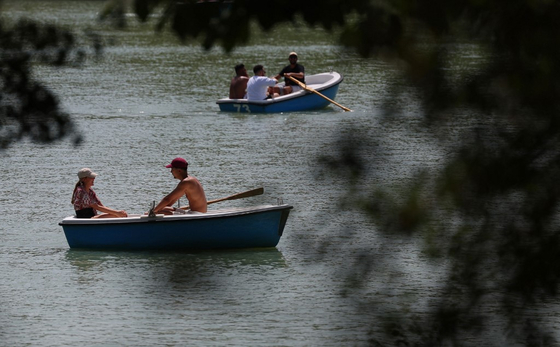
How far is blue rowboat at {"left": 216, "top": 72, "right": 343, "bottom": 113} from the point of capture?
2261cm

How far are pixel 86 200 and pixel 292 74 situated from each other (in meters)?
11.4

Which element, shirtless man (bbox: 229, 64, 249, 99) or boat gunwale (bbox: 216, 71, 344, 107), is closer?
boat gunwale (bbox: 216, 71, 344, 107)

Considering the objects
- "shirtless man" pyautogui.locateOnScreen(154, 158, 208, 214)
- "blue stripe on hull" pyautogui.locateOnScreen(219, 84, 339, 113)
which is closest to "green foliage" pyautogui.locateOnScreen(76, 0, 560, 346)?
"shirtless man" pyautogui.locateOnScreen(154, 158, 208, 214)

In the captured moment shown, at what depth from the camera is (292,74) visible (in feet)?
74.4

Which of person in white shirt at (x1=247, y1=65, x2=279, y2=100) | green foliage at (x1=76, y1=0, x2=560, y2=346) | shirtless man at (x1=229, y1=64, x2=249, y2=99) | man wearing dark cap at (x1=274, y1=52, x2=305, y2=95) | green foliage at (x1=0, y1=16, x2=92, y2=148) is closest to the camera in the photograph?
green foliage at (x1=76, y1=0, x2=560, y2=346)

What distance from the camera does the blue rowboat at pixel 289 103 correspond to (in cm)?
2261

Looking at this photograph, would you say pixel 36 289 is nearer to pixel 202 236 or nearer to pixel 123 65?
pixel 202 236

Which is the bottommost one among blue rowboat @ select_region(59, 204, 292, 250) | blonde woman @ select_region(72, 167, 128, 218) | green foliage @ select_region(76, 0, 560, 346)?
blue rowboat @ select_region(59, 204, 292, 250)

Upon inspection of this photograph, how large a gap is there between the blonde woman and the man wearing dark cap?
10.8 meters

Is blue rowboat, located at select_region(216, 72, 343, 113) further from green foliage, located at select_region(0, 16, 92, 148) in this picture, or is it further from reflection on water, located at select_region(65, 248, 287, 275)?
green foliage, located at select_region(0, 16, 92, 148)

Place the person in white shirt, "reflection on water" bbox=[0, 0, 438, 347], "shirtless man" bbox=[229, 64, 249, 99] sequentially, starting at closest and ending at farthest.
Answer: "reflection on water" bbox=[0, 0, 438, 347], the person in white shirt, "shirtless man" bbox=[229, 64, 249, 99]

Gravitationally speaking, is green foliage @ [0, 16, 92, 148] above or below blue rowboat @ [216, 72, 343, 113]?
above

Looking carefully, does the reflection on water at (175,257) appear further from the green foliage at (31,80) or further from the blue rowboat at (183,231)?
the green foliage at (31,80)

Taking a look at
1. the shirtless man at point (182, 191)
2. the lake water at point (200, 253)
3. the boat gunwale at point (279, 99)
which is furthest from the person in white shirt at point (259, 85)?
the shirtless man at point (182, 191)
